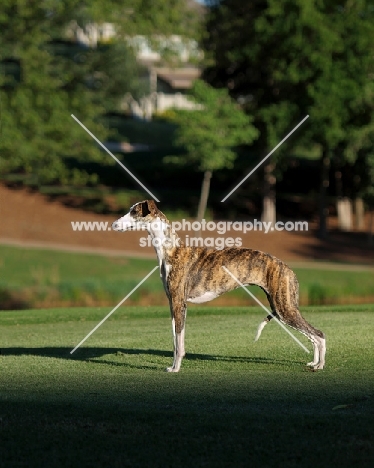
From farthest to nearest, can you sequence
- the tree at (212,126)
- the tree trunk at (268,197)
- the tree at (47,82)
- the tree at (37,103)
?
the tree trunk at (268,197) → the tree at (212,126) → the tree at (47,82) → the tree at (37,103)

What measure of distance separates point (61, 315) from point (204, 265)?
1115cm

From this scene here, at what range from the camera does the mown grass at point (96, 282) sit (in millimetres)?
29984

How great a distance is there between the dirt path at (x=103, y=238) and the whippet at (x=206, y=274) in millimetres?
32115

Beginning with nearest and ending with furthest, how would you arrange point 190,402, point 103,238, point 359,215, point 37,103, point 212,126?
point 190,402, point 37,103, point 212,126, point 103,238, point 359,215

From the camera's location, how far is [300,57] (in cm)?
4972

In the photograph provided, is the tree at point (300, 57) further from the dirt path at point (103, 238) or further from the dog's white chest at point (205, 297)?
the dog's white chest at point (205, 297)

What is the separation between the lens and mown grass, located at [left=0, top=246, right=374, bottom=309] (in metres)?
30.0

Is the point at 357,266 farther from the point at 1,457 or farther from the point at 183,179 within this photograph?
the point at 1,457

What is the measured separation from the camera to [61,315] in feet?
78.2

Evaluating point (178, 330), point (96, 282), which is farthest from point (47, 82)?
point (178, 330)

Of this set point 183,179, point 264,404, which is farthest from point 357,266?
point 264,404

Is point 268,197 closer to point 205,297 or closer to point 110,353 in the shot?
point 110,353

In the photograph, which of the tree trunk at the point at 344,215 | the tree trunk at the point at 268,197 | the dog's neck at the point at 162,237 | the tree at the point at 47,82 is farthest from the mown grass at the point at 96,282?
the dog's neck at the point at 162,237

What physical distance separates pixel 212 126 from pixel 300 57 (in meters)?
5.53
